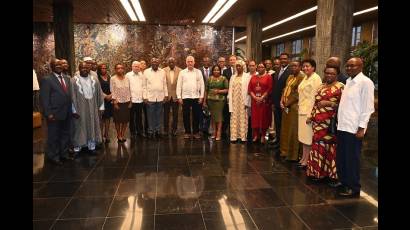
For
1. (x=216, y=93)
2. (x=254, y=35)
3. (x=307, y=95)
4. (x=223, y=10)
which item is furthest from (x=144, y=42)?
(x=307, y=95)

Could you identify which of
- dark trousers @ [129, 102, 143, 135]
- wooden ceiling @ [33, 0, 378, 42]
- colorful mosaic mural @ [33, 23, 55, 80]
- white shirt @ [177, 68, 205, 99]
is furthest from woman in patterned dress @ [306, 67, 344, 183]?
colorful mosaic mural @ [33, 23, 55, 80]

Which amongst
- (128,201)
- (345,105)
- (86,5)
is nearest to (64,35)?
(86,5)

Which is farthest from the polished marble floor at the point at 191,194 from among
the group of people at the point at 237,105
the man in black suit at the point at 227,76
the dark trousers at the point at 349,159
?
the man in black suit at the point at 227,76

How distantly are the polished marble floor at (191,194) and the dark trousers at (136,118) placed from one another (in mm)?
1458

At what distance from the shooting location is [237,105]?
6301mm

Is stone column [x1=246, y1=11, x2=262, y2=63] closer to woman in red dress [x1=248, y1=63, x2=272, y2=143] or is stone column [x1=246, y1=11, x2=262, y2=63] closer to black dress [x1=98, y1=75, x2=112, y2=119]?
woman in red dress [x1=248, y1=63, x2=272, y2=143]

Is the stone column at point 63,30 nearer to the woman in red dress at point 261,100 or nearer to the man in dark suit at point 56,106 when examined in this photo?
the man in dark suit at point 56,106

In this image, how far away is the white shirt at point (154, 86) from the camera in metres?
6.71

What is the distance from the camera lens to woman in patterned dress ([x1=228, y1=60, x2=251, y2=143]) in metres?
6.16

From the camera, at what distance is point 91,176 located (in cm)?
443

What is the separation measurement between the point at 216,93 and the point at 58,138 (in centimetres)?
299

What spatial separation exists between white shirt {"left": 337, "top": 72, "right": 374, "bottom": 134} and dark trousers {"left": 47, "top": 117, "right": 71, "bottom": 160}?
4.03 metres
